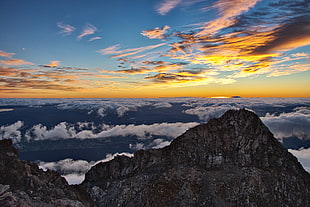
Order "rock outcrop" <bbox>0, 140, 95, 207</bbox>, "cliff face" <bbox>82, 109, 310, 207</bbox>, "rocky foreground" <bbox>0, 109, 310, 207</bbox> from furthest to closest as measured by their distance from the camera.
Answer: "cliff face" <bbox>82, 109, 310, 207</bbox>, "rocky foreground" <bbox>0, 109, 310, 207</bbox>, "rock outcrop" <bbox>0, 140, 95, 207</bbox>

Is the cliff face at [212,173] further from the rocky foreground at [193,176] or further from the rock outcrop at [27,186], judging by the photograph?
the rock outcrop at [27,186]

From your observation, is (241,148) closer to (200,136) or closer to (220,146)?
→ (220,146)

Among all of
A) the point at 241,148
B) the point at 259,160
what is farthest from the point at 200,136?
the point at 259,160

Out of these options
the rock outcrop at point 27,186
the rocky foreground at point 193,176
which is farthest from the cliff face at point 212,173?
the rock outcrop at point 27,186

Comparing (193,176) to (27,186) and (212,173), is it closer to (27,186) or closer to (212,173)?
(212,173)

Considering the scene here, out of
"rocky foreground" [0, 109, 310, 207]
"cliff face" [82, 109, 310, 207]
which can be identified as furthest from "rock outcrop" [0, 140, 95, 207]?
"cliff face" [82, 109, 310, 207]

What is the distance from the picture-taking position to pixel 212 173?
80.9 m

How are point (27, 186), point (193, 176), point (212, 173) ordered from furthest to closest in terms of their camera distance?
1. point (212, 173)
2. point (193, 176)
3. point (27, 186)

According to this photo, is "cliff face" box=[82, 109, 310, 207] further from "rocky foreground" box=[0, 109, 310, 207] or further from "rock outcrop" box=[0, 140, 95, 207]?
"rock outcrop" box=[0, 140, 95, 207]

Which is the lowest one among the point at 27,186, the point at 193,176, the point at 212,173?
the point at 193,176

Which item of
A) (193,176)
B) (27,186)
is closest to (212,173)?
(193,176)

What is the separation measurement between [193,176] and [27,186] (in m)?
55.6

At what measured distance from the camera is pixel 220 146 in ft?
308

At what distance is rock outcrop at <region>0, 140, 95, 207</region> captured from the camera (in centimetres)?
4897
